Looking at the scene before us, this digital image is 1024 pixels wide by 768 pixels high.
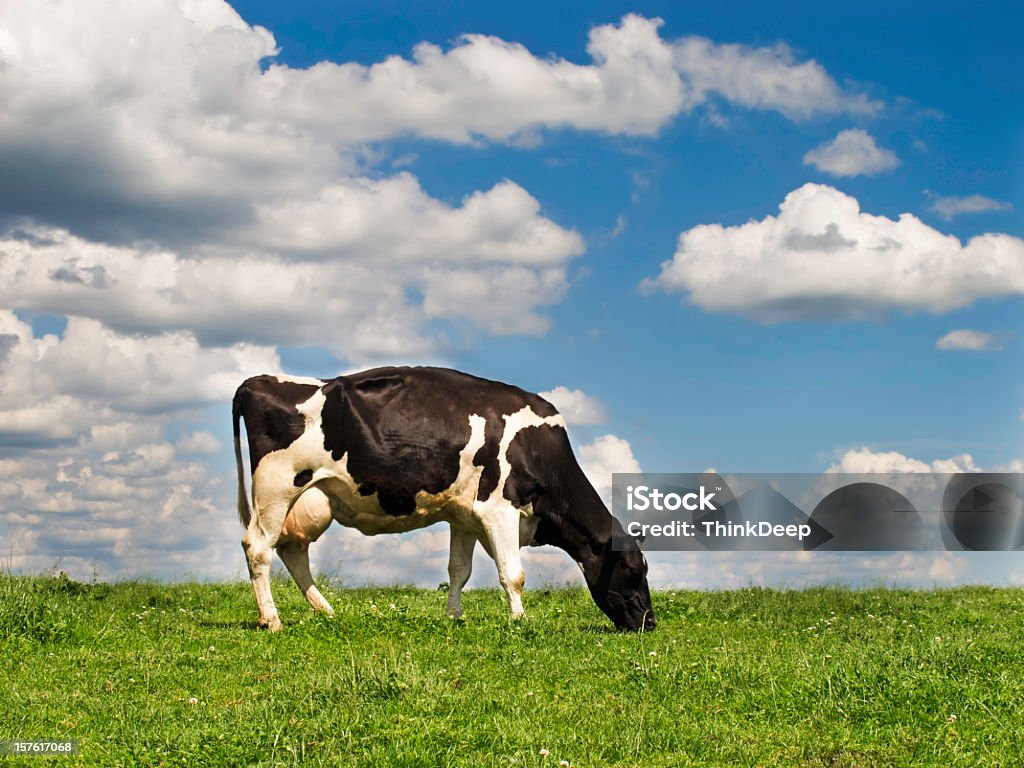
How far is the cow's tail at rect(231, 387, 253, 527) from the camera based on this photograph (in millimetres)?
15164

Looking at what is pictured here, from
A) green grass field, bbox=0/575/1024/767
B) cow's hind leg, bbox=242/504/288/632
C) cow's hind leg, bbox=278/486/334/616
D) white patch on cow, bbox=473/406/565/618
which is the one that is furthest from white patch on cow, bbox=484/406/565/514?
cow's hind leg, bbox=242/504/288/632

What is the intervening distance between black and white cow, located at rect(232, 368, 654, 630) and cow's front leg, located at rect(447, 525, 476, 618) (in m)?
0.05

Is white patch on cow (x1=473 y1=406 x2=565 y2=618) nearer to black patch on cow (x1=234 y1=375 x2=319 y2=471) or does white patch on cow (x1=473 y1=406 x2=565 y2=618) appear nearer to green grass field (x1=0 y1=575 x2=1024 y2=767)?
green grass field (x1=0 y1=575 x2=1024 y2=767)

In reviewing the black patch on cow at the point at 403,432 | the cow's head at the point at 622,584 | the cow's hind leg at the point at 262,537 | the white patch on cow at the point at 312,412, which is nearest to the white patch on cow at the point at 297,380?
the black patch on cow at the point at 403,432

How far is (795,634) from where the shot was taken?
14.2 metres

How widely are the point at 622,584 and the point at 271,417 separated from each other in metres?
5.50

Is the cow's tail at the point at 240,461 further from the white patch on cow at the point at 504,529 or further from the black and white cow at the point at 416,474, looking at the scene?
the white patch on cow at the point at 504,529

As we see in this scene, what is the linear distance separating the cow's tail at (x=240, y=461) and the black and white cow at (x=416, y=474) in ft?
0.05

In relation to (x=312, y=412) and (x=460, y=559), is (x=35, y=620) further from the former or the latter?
(x=460, y=559)

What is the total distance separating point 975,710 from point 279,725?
206 inches

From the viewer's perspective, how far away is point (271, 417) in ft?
48.9

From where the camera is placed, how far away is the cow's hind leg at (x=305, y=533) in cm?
1509

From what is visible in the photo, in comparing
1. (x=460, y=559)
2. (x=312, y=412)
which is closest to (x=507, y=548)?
(x=460, y=559)

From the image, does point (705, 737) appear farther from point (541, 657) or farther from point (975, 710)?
point (541, 657)
